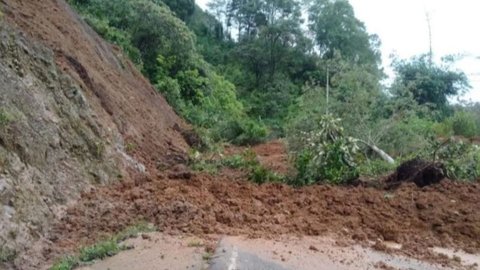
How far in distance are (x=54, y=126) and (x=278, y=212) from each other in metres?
3.32

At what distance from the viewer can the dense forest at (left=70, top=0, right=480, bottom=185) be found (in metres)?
11.1

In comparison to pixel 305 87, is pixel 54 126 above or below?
below

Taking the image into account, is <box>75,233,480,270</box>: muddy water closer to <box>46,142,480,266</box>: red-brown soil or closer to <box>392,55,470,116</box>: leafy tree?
<box>46,142,480,266</box>: red-brown soil

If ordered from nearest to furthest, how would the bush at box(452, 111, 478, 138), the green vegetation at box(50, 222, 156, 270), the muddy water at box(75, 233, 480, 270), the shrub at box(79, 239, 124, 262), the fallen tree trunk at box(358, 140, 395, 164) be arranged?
1. the muddy water at box(75, 233, 480, 270)
2. the green vegetation at box(50, 222, 156, 270)
3. the shrub at box(79, 239, 124, 262)
4. the fallen tree trunk at box(358, 140, 395, 164)
5. the bush at box(452, 111, 478, 138)

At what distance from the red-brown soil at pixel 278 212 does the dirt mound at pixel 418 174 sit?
51 cm

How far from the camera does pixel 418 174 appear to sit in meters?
10.1

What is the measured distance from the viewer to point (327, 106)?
14.8 meters

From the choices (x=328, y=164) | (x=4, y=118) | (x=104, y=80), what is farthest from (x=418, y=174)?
(x=4, y=118)

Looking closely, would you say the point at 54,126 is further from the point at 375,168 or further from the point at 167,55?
the point at 167,55

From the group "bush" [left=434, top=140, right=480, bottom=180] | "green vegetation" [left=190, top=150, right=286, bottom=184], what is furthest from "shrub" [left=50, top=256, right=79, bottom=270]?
"bush" [left=434, top=140, right=480, bottom=180]

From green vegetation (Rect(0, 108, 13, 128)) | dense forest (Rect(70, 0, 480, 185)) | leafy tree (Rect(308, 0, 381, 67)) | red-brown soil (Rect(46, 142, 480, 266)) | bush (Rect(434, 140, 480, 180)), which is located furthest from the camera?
leafy tree (Rect(308, 0, 381, 67))

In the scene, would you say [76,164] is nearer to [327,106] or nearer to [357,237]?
[357,237]

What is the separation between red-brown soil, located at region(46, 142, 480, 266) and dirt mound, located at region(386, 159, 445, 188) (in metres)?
0.51

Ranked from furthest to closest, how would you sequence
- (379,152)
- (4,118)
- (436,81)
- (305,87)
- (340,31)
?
1. (340,31)
2. (436,81)
3. (305,87)
4. (379,152)
5. (4,118)
